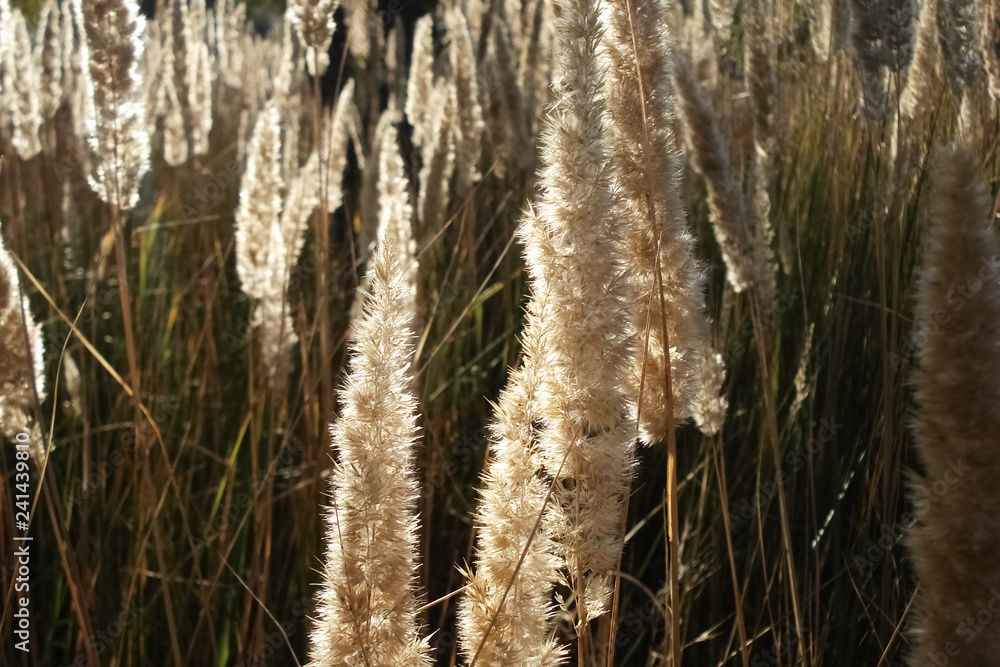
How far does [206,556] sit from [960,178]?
1800 millimetres

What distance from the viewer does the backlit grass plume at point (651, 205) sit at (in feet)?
2.67

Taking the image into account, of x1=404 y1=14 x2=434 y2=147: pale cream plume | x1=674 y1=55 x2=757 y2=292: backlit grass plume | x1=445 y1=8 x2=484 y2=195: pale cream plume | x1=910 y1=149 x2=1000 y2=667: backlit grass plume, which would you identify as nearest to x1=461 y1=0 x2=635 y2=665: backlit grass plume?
x1=910 y1=149 x2=1000 y2=667: backlit grass plume

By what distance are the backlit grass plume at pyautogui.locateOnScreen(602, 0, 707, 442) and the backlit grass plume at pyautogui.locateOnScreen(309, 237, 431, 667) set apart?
0.25 meters

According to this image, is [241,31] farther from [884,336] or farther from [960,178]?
[960,178]

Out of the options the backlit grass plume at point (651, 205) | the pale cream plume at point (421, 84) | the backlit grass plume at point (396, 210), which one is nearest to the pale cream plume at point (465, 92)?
the pale cream plume at point (421, 84)

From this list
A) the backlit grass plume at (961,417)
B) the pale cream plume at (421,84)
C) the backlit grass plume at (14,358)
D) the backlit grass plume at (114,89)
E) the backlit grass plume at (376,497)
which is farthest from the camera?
the pale cream plume at (421,84)

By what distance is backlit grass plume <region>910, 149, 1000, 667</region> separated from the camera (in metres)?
0.50

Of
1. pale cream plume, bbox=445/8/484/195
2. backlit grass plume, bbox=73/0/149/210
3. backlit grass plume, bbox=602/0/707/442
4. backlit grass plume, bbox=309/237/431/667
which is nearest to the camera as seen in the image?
backlit grass plume, bbox=309/237/431/667

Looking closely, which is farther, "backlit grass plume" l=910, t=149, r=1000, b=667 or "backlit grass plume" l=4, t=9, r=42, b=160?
"backlit grass plume" l=4, t=9, r=42, b=160

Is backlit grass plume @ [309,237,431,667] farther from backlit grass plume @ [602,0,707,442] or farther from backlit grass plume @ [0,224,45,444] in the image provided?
backlit grass plume @ [0,224,45,444]

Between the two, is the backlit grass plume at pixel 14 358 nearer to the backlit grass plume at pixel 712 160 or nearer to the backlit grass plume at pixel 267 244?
the backlit grass plume at pixel 267 244

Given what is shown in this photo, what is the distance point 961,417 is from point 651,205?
15.0 inches

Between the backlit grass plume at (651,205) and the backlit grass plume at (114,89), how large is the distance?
0.87 metres

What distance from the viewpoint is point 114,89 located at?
1315 millimetres
